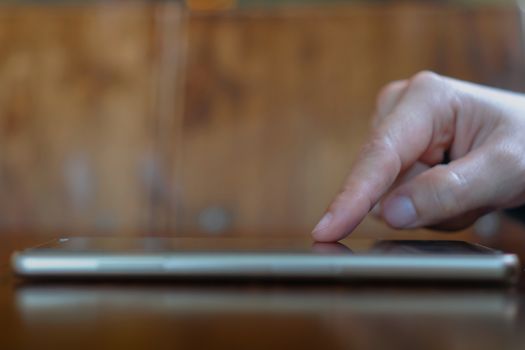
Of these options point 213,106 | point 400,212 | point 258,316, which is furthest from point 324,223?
point 213,106

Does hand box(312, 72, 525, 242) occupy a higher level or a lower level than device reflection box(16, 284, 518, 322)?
higher

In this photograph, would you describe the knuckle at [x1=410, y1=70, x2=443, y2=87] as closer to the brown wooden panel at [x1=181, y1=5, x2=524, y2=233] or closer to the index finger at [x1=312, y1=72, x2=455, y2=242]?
the index finger at [x1=312, y1=72, x2=455, y2=242]

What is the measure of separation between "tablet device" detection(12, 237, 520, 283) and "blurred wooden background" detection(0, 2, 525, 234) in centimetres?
88

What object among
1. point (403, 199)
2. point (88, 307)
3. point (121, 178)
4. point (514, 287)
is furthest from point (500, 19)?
point (88, 307)

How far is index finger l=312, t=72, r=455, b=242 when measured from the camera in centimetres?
43

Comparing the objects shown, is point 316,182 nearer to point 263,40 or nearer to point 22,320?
point 263,40

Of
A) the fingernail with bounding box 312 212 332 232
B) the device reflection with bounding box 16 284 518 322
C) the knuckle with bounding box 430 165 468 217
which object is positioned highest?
the knuckle with bounding box 430 165 468 217

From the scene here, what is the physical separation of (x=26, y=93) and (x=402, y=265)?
44.0 inches

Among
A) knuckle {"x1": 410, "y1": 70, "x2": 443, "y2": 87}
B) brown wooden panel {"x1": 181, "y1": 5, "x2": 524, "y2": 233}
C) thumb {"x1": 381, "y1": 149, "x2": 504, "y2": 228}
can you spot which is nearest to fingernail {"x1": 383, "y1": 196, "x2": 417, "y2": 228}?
thumb {"x1": 381, "y1": 149, "x2": 504, "y2": 228}

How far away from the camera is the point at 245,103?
4.08ft

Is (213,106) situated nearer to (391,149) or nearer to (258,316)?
(391,149)

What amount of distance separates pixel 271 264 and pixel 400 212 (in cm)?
19

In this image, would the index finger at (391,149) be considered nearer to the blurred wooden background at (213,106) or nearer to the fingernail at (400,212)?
the fingernail at (400,212)

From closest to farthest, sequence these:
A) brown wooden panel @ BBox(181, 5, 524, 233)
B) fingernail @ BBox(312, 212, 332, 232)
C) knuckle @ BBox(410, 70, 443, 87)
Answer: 1. fingernail @ BBox(312, 212, 332, 232)
2. knuckle @ BBox(410, 70, 443, 87)
3. brown wooden panel @ BBox(181, 5, 524, 233)
